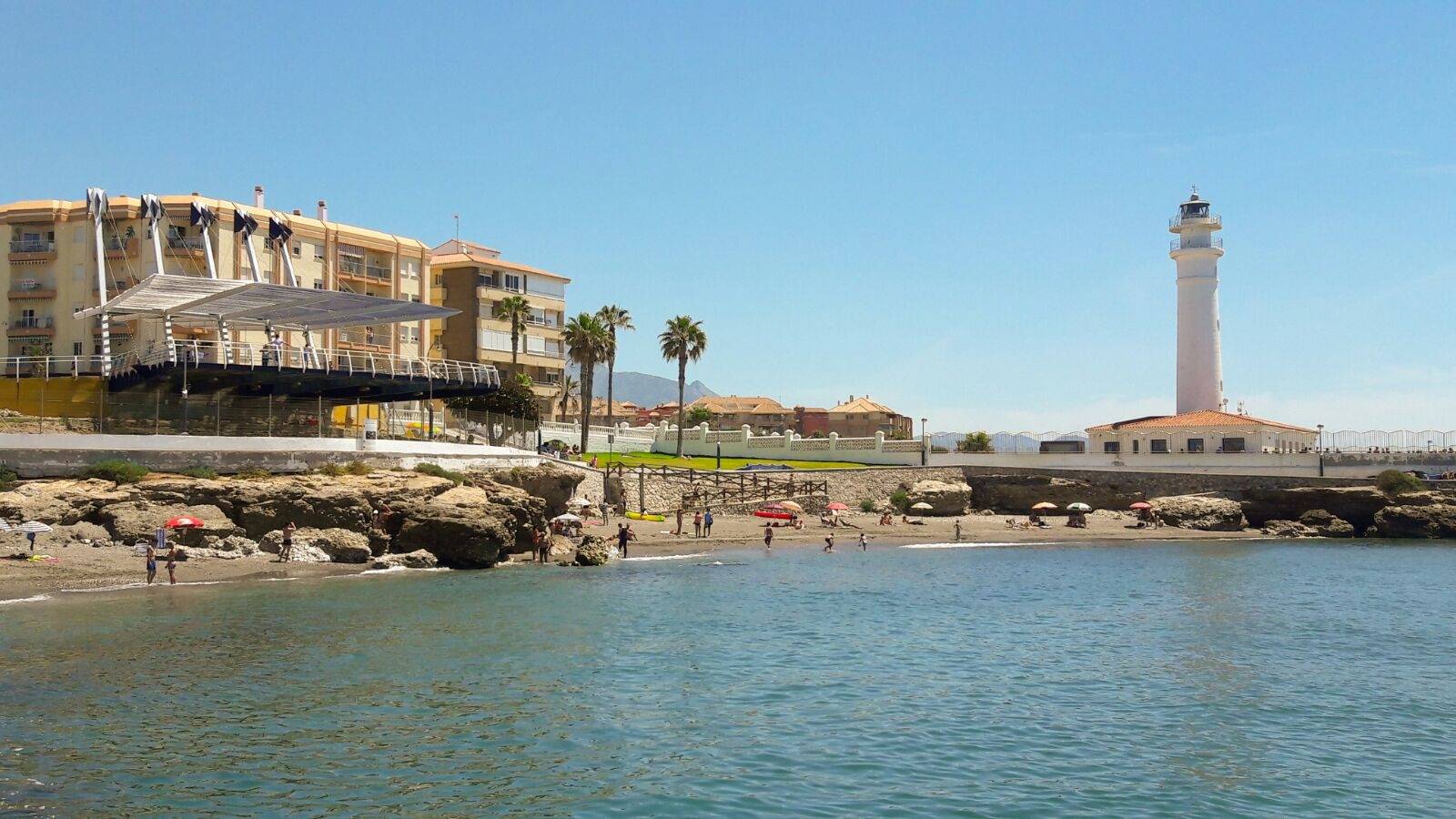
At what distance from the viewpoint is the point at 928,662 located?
86.7ft

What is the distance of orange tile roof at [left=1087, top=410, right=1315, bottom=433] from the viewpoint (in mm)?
74188

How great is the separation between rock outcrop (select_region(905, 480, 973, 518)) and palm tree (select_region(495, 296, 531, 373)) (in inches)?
1198

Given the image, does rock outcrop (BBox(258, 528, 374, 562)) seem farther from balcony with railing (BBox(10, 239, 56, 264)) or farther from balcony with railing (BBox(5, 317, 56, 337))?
balcony with railing (BBox(10, 239, 56, 264))

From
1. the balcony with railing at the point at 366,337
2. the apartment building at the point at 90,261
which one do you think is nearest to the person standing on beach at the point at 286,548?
the apartment building at the point at 90,261

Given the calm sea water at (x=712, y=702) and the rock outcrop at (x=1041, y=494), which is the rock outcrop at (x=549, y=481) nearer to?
the calm sea water at (x=712, y=702)

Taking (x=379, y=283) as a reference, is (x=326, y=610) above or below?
below

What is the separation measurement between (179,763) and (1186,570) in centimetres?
4010

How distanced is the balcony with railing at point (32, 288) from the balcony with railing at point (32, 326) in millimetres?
1156

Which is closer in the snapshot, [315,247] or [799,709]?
[799,709]

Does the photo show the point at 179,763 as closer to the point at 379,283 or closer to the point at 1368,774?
the point at 1368,774

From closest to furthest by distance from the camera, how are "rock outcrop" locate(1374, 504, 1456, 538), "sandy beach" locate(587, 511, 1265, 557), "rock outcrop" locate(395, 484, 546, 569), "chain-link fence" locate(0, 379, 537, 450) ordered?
1. "chain-link fence" locate(0, 379, 537, 450)
2. "rock outcrop" locate(395, 484, 546, 569)
3. "sandy beach" locate(587, 511, 1265, 557)
4. "rock outcrop" locate(1374, 504, 1456, 538)

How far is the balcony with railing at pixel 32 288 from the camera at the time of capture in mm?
61688

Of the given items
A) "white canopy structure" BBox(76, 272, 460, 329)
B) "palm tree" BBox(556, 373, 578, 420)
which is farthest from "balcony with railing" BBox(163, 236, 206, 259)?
"palm tree" BBox(556, 373, 578, 420)

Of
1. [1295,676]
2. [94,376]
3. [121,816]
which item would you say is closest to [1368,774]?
[1295,676]
